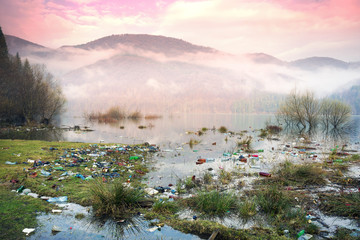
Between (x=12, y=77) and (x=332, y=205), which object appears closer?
(x=332, y=205)

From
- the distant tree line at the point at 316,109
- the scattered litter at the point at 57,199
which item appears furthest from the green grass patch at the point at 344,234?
the distant tree line at the point at 316,109

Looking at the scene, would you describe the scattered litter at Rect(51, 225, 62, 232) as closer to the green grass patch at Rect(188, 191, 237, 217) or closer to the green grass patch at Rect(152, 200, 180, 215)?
the green grass patch at Rect(152, 200, 180, 215)

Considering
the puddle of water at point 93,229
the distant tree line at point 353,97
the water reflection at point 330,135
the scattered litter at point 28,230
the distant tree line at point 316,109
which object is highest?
Result: the distant tree line at point 353,97

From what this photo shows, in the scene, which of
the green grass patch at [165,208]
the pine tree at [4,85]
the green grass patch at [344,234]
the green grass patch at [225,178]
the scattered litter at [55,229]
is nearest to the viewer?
the green grass patch at [344,234]

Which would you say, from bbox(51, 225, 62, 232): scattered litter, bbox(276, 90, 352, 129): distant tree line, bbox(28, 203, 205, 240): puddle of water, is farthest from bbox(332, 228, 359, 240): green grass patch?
bbox(276, 90, 352, 129): distant tree line

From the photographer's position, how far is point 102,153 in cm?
1095

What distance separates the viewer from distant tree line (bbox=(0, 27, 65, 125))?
3080 cm

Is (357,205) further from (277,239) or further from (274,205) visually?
(277,239)

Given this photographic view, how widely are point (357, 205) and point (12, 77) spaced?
40.4 metres

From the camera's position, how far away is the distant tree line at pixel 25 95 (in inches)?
1212

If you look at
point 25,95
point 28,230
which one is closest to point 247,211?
point 28,230

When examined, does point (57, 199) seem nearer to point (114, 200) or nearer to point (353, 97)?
point (114, 200)

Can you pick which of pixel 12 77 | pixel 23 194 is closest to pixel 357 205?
pixel 23 194

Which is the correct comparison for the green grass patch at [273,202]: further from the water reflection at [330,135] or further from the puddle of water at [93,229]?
the water reflection at [330,135]
